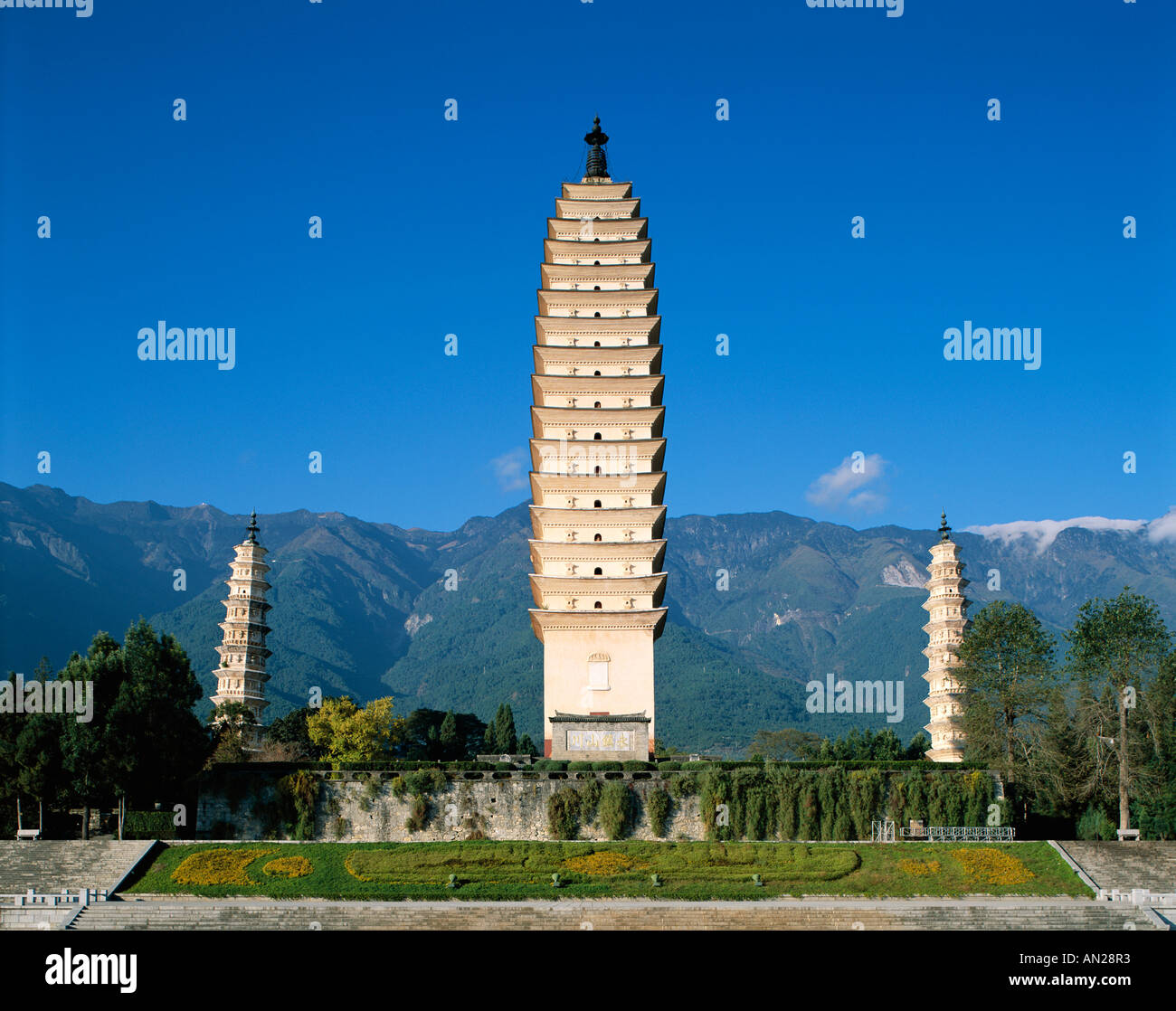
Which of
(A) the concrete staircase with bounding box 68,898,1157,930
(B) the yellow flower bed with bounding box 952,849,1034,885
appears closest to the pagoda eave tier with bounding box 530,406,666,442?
(B) the yellow flower bed with bounding box 952,849,1034,885

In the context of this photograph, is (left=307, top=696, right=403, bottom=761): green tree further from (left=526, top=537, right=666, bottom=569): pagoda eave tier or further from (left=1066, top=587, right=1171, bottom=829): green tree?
(left=1066, top=587, right=1171, bottom=829): green tree

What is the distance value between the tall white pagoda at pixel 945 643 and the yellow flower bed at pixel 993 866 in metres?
18.2

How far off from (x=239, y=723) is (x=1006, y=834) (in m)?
31.4

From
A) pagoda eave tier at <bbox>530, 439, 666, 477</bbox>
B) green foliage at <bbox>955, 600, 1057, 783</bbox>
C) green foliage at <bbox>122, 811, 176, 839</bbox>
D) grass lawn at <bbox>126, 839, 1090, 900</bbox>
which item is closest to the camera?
grass lawn at <bbox>126, 839, 1090, 900</bbox>

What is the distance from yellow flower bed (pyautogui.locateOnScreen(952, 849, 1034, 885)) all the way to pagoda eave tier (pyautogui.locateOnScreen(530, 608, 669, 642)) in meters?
15.6

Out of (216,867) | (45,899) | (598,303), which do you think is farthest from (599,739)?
(45,899)

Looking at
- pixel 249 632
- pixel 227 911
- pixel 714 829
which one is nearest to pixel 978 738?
pixel 714 829

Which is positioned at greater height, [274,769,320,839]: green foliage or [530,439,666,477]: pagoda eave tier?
[530,439,666,477]: pagoda eave tier

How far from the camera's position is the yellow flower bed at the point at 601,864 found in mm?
32125

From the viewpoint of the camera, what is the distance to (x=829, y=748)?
61.4m

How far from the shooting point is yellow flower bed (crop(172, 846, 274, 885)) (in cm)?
3088

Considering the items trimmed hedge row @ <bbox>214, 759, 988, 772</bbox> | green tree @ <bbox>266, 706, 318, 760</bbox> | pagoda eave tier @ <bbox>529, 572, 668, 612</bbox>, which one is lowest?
green tree @ <bbox>266, 706, 318, 760</bbox>
